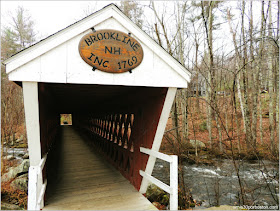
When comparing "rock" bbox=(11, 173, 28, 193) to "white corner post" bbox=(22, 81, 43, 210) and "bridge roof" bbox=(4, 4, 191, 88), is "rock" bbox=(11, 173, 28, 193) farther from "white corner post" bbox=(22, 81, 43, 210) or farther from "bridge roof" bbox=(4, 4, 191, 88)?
"bridge roof" bbox=(4, 4, 191, 88)

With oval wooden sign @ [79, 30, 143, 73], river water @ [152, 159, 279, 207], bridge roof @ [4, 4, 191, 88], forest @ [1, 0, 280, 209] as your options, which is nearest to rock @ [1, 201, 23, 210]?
forest @ [1, 0, 280, 209]

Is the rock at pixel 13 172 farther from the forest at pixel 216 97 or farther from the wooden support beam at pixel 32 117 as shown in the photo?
the wooden support beam at pixel 32 117

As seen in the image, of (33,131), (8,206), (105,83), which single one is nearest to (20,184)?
(8,206)

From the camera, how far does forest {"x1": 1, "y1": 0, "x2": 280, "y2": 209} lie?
500 centimetres

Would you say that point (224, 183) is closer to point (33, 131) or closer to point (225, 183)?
point (225, 183)

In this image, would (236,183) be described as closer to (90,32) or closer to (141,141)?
(141,141)

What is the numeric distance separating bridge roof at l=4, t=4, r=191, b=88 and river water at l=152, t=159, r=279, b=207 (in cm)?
317

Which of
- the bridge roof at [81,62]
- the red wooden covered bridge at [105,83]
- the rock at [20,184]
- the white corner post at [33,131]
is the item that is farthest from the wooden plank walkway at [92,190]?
the bridge roof at [81,62]

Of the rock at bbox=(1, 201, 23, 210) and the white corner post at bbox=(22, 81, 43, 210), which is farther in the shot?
the rock at bbox=(1, 201, 23, 210)

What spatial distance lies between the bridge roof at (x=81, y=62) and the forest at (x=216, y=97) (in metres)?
0.98

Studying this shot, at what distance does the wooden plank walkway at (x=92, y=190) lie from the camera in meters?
3.55

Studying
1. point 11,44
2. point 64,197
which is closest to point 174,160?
point 64,197

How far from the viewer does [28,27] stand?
1655 cm

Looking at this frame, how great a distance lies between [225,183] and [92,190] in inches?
205
